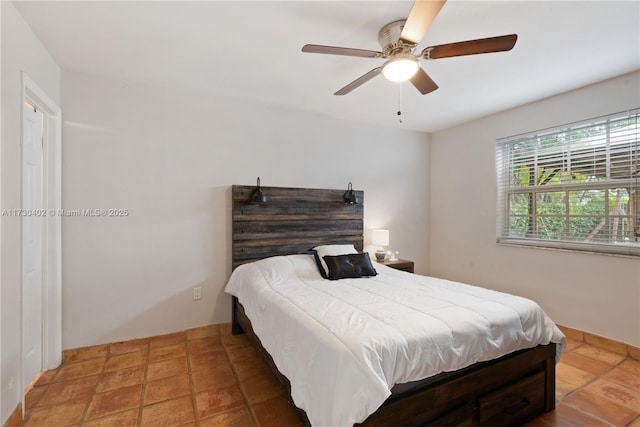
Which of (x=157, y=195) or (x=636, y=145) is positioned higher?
(x=636, y=145)

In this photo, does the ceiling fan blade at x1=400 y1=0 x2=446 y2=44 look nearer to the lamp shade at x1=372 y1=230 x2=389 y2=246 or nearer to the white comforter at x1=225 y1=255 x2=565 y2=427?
the white comforter at x1=225 y1=255 x2=565 y2=427

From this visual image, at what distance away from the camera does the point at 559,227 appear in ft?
9.91

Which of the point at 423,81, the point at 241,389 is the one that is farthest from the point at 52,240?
the point at 423,81

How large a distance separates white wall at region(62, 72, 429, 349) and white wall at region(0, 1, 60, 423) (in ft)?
2.58

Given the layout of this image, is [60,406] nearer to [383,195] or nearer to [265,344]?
[265,344]

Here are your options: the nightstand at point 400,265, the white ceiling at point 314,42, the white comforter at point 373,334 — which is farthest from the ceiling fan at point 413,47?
the nightstand at point 400,265

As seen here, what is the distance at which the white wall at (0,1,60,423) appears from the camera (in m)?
1.60

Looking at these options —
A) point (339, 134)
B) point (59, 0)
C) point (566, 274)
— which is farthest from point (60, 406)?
point (566, 274)

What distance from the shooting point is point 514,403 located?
169 centimetres

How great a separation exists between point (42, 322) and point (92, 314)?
0.34 m

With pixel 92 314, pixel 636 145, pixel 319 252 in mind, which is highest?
pixel 636 145

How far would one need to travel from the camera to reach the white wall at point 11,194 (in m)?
1.60

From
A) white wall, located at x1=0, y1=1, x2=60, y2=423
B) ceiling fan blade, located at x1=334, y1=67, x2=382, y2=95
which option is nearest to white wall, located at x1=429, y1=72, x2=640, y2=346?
ceiling fan blade, located at x1=334, y1=67, x2=382, y2=95

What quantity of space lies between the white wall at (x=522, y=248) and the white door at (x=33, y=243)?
174 inches
